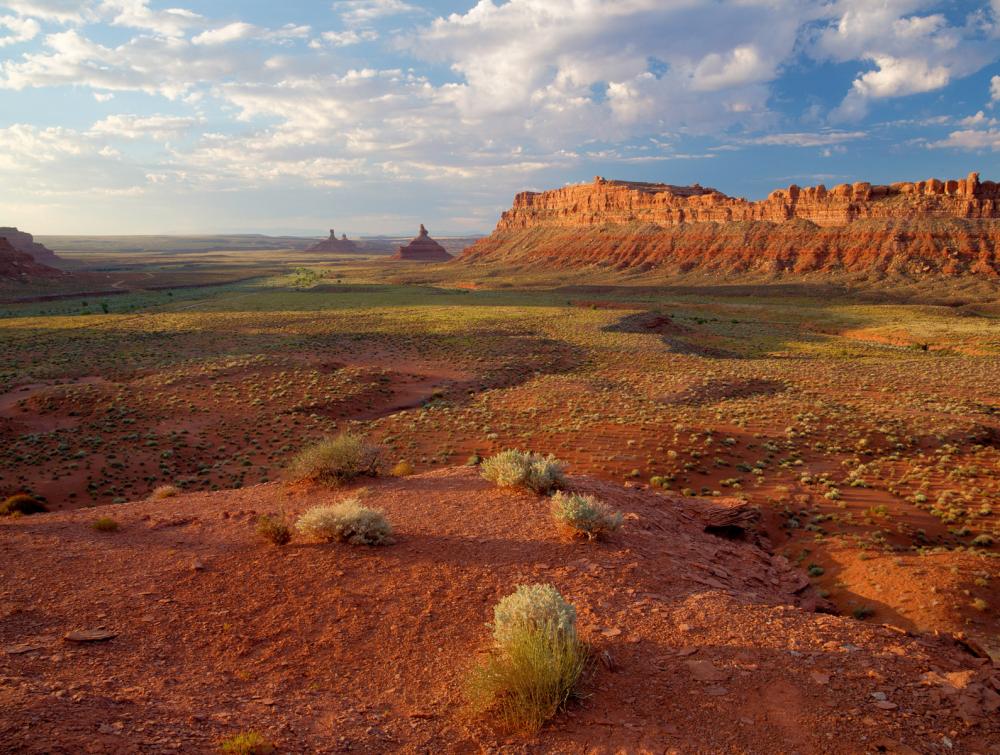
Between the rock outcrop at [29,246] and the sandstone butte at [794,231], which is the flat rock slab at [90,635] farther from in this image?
the rock outcrop at [29,246]

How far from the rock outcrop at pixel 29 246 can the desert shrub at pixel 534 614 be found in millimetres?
174181

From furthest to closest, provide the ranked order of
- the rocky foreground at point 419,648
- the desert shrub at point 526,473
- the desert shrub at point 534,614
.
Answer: the desert shrub at point 526,473 → the desert shrub at point 534,614 → the rocky foreground at point 419,648

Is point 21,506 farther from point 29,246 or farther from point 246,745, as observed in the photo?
point 29,246

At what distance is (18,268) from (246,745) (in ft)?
373

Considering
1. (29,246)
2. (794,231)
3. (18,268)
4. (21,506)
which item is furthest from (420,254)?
(21,506)

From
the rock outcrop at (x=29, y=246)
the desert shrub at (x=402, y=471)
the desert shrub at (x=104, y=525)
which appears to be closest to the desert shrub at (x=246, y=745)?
the desert shrub at (x=104, y=525)

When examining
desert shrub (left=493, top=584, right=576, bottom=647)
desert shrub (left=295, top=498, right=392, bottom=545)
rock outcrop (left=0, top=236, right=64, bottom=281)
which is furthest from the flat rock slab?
rock outcrop (left=0, top=236, right=64, bottom=281)

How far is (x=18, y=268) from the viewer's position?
91375 mm

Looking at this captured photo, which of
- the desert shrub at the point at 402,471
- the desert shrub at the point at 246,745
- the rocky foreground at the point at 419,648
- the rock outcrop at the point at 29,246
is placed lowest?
the desert shrub at the point at 402,471

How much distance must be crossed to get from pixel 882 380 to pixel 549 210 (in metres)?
143

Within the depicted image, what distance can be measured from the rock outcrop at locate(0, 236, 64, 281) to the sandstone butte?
286 ft

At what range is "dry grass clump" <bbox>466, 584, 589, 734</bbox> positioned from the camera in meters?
4.92

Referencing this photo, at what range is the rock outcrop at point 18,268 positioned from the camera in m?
88.2

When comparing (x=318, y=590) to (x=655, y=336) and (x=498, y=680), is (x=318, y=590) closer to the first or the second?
(x=498, y=680)
